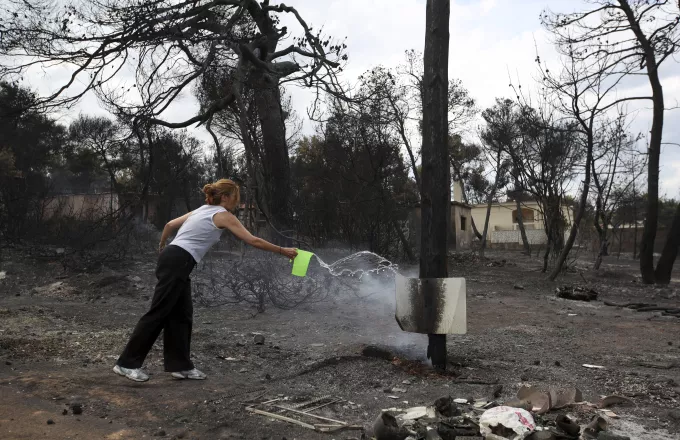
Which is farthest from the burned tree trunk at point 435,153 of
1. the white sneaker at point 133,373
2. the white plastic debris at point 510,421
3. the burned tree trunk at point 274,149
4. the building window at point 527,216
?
the building window at point 527,216

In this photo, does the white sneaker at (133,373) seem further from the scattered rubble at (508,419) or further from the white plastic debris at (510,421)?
the white plastic debris at (510,421)

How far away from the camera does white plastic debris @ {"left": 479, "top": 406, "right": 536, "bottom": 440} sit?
10.1 ft

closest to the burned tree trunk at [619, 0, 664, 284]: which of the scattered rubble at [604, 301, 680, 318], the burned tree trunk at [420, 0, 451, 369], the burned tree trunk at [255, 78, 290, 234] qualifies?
the scattered rubble at [604, 301, 680, 318]

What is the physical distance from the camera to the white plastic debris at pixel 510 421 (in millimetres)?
3077

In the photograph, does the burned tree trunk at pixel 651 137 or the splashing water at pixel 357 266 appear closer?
the splashing water at pixel 357 266

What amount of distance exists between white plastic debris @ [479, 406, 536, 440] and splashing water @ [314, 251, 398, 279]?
565cm

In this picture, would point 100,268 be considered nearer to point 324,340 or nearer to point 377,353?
point 324,340

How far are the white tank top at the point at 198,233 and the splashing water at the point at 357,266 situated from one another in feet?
15.0

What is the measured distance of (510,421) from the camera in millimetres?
3115

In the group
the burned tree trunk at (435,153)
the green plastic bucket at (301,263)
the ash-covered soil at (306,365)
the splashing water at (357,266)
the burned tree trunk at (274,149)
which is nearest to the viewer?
the ash-covered soil at (306,365)

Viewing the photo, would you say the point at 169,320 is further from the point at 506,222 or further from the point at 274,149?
the point at 506,222

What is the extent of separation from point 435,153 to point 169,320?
2462 mm

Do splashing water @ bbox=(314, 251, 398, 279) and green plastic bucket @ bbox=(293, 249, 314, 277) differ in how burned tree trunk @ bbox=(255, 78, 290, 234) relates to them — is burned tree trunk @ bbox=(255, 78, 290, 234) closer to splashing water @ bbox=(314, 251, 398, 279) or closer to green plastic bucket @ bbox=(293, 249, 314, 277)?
splashing water @ bbox=(314, 251, 398, 279)

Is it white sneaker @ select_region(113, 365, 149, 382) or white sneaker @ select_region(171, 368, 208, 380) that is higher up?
white sneaker @ select_region(113, 365, 149, 382)
